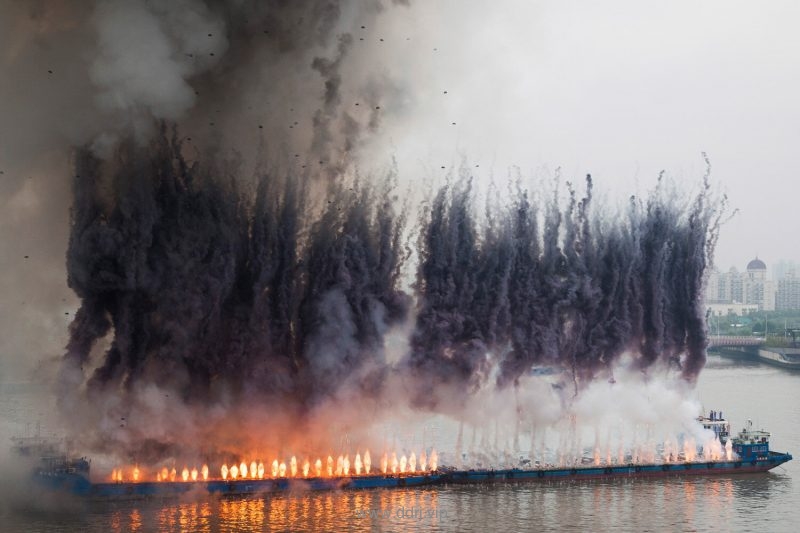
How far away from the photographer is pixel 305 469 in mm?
57500

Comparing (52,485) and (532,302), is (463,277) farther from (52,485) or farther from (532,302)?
(52,485)

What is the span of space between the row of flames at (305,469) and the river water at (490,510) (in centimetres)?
163

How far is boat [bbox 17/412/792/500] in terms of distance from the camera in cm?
5378

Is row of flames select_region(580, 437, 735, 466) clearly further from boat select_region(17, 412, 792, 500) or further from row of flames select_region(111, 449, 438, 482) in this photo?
row of flames select_region(111, 449, 438, 482)

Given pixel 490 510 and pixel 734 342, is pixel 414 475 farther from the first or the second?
pixel 734 342

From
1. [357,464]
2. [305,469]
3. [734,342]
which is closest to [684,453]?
[357,464]

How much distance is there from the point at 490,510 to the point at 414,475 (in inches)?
244

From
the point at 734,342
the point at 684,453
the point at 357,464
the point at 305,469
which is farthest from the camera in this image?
the point at 734,342

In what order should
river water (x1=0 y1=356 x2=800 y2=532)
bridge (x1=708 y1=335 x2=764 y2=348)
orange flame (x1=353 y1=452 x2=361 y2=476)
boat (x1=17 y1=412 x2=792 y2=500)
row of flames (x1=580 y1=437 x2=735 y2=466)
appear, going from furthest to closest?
bridge (x1=708 y1=335 x2=764 y2=348), row of flames (x1=580 y1=437 x2=735 y2=466), orange flame (x1=353 y1=452 x2=361 y2=476), boat (x1=17 y1=412 x2=792 y2=500), river water (x1=0 y1=356 x2=800 y2=532)

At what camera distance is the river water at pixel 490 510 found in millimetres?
49688

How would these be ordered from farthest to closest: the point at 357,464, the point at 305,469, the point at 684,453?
the point at 684,453, the point at 357,464, the point at 305,469

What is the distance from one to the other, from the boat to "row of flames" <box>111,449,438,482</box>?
0.49 metres

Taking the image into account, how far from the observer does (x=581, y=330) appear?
6456cm

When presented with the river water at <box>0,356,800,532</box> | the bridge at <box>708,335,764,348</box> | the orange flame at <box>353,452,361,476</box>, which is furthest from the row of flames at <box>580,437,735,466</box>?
the bridge at <box>708,335,764,348</box>
